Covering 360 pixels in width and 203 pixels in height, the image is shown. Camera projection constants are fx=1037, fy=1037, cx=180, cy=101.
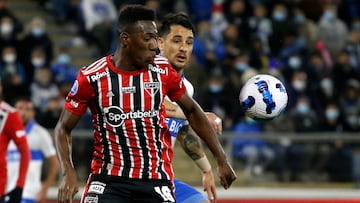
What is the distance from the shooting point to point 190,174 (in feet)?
48.9

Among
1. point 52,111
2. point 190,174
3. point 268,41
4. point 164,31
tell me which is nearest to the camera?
point 164,31

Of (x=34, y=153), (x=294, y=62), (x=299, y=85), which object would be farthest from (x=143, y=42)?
(x=294, y=62)

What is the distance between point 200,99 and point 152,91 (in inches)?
389

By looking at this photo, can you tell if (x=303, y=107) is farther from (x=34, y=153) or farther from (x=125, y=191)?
(x=125, y=191)

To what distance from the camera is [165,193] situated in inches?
282

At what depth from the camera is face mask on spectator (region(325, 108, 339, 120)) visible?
56.5 ft

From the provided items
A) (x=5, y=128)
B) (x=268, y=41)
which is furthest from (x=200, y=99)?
(x=5, y=128)

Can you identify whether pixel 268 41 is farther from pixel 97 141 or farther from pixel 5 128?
pixel 97 141

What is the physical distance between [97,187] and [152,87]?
79cm

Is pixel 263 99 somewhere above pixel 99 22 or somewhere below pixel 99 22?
below

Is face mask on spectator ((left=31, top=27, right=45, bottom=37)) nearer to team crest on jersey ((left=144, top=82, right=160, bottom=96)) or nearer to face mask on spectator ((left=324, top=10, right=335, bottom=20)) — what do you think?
face mask on spectator ((left=324, top=10, right=335, bottom=20))

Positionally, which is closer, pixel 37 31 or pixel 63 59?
pixel 63 59

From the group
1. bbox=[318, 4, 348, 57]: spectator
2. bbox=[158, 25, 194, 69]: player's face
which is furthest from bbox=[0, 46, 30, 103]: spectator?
bbox=[158, 25, 194, 69]: player's face

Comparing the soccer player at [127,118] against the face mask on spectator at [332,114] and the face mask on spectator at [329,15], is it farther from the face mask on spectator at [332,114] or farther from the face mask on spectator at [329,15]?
the face mask on spectator at [329,15]
